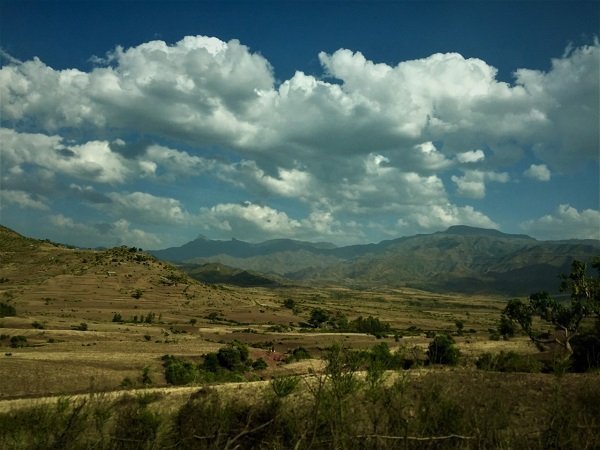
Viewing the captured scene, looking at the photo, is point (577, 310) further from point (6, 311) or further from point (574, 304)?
point (6, 311)

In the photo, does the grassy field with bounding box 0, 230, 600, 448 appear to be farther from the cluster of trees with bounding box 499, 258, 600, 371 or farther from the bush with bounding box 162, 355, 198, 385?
the cluster of trees with bounding box 499, 258, 600, 371

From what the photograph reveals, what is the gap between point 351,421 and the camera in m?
15.6

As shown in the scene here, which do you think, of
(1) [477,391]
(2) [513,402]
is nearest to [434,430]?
(1) [477,391]

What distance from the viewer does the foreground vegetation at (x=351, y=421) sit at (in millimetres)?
14016

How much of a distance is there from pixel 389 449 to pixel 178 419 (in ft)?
46.6

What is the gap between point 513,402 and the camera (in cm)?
2642

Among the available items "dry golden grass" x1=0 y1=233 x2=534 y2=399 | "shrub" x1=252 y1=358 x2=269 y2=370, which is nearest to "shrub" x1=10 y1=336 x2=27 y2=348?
"dry golden grass" x1=0 y1=233 x2=534 y2=399

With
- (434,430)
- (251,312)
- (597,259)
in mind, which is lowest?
(251,312)

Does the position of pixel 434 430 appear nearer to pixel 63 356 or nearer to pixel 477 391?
pixel 477 391

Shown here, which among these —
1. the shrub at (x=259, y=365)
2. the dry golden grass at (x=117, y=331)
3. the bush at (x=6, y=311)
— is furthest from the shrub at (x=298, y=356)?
the bush at (x=6, y=311)

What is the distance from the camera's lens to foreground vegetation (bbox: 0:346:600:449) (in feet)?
46.0

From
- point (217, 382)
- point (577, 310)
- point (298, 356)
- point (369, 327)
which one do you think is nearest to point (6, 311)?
point (298, 356)

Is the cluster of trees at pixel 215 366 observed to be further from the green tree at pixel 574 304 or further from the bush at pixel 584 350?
the green tree at pixel 574 304

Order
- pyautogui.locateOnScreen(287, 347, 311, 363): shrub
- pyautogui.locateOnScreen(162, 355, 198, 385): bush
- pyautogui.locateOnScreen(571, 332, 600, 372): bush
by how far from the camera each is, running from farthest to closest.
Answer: pyautogui.locateOnScreen(287, 347, 311, 363): shrub < pyautogui.locateOnScreen(162, 355, 198, 385): bush < pyautogui.locateOnScreen(571, 332, 600, 372): bush
